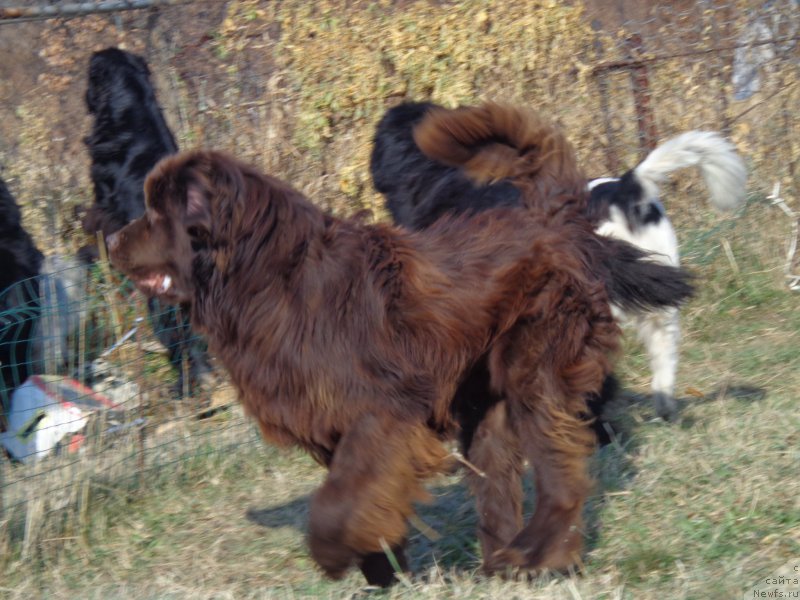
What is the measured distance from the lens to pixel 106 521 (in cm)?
516

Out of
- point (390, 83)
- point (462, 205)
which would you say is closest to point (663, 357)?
point (462, 205)

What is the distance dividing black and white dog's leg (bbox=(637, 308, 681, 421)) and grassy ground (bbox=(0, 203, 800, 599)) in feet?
0.36

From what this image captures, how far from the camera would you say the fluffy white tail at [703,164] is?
19.1 ft

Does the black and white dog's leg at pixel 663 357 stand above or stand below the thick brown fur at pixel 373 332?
below

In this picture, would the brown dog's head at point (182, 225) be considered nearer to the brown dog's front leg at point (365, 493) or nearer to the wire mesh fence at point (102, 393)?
the brown dog's front leg at point (365, 493)

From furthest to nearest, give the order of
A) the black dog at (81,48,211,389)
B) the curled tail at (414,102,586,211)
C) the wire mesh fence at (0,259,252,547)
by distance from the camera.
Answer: the black dog at (81,48,211,389), the wire mesh fence at (0,259,252,547), the curled tail at (414,102,586,211)

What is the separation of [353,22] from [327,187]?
1.36 metres

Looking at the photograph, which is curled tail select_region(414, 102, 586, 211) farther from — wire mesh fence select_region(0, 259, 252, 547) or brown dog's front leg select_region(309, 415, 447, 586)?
wire mesh fence select_region(0, 259, 252, 547)

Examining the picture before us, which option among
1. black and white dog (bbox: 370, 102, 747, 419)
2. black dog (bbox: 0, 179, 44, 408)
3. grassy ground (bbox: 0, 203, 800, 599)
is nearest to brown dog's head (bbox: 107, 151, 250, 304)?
grassy ground (bbox: 0, 203, 800, 599)

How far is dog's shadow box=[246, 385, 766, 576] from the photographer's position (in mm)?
4551

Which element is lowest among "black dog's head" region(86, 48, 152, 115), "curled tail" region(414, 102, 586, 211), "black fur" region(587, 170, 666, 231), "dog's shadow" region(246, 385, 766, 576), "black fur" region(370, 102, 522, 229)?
"dog's shadow" region(246, 385, 766, 576)

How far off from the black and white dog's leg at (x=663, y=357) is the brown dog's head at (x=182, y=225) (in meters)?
2.87

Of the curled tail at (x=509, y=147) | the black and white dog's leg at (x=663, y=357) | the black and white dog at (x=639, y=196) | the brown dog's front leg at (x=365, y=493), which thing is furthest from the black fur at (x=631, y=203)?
the brown dog's front leg at (x=365, y=493)

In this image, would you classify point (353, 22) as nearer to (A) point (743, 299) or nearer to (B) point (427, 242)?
(A) point (743, 299)
